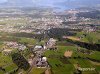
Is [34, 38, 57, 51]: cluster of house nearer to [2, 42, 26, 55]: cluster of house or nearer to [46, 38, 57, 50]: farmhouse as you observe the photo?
[46, 38, 57, 50]: farmhouse

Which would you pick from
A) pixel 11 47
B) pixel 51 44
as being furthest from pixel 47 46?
pixel 11 47

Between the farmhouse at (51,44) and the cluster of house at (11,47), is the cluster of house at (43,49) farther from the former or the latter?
the cluster of house at (11,47)

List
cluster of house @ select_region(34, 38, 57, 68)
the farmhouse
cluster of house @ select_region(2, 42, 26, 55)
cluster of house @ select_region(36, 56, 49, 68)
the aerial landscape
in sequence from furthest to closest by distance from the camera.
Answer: the farmhouse
cluster of house @ select_region(2, 42, 26, 55)
cluster of house @ select_region(34, 38, 57, 68)
cluster of house @ select_region(36, 56, 49, 68)
the aerial landscape

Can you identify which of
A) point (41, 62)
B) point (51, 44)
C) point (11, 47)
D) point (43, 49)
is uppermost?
point (41, 62)

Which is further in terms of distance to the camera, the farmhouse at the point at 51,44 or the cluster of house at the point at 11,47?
the farmhouse at the point at 51,44

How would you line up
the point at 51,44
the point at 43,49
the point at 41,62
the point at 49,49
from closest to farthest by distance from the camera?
the point at 41,62
the point at 49,49
the point at 43,49
the point at 51,44

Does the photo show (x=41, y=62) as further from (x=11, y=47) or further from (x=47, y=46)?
(x=11, y=47)

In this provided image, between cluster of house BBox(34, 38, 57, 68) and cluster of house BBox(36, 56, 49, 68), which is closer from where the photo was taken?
cluster of house BBox(36, 56, 49, 68)

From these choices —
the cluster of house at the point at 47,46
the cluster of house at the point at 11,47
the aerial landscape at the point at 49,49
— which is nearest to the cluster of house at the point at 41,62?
the aerial landscape at the point at 49,49

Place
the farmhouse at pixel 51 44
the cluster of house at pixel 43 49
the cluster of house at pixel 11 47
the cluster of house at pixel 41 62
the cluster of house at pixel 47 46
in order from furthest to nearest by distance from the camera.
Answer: the farmhouse at pixel 51 44, the cluster of house at pixel 47 46, the cluster of house at pixel 11 47, the cluster of house at pixel 43 49, the cluster of house at pixel 41 62

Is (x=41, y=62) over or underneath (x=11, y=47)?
over

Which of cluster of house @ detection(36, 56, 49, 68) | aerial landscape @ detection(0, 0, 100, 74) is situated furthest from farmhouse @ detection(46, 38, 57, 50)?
cluster of house @ detection(36, 56, 49, 68)

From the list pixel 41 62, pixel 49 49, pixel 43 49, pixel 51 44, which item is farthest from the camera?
pixel 51 44
